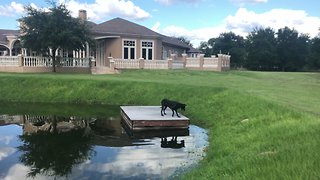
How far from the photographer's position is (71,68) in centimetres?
3572

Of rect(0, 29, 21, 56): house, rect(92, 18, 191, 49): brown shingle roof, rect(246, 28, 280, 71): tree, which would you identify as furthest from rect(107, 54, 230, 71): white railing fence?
rect(246, 28, 280, 71): tree

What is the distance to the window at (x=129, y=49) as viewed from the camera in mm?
41844

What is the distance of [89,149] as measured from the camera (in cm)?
1147

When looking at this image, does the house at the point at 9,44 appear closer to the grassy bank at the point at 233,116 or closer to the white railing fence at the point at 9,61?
the white railing fence at the point at 9,61

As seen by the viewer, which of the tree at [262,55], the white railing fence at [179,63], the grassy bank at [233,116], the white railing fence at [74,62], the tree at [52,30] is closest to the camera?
the grassy bank at [233,116]

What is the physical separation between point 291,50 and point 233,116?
2125 inches

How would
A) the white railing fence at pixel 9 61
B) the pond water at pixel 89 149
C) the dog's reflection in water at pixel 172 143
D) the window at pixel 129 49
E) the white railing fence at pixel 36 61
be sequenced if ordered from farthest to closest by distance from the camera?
the window at pixel 129 49 < the white railing fence at pixel 36 61 < the white railing fence at pixel 9 61 < the dog's reflection in water at pixel 172 143 < the pond water at pixel 89 149

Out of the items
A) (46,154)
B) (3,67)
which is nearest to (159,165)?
(46,154)

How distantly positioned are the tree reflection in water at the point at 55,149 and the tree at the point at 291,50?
179ft

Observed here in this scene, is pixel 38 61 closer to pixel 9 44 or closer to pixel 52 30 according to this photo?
pixel 52 30

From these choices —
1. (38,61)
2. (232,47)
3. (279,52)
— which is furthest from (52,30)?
(232,47)

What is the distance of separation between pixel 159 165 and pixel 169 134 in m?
4.04

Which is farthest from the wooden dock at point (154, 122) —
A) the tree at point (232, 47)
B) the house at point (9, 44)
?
the tree at point (232, 47)

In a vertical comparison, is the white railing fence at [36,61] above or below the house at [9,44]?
below
